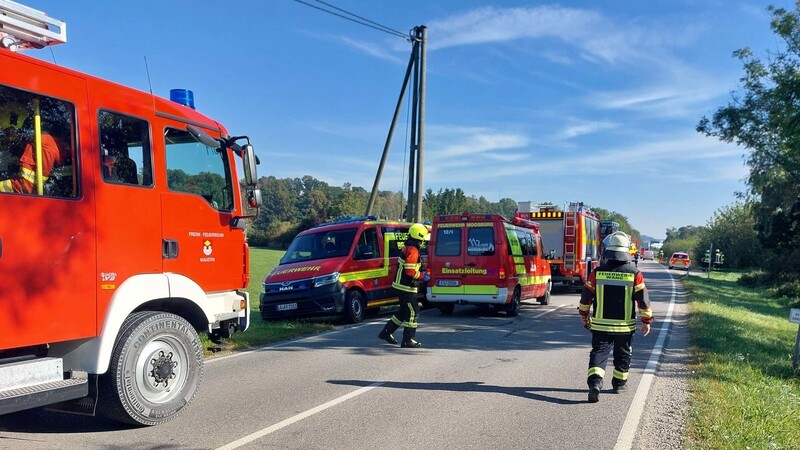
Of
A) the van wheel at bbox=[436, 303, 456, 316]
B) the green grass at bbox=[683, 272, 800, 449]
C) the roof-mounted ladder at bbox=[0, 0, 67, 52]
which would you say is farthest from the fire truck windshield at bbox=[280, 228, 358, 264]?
the roof-mounted ladder at bbox=[0, 0, 67, 52]

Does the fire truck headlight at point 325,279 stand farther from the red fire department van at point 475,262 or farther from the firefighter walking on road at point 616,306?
the firefighter walking on road at point 616,306

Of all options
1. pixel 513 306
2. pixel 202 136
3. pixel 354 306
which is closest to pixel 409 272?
pixel 354 306

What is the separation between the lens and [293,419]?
18.5 ft

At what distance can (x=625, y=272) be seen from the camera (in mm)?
6504

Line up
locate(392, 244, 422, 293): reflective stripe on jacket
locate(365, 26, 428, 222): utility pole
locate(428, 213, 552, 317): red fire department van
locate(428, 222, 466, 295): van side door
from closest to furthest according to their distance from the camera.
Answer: locate(392, 244, 422, 293): reflective stripe on jacket → locate(428, 213, 552, 317): red fire department van → locate(428, 222, 466, 295): van side door → locate(365, 26, 428, 222): utility pole

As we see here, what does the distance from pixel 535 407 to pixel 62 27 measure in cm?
581

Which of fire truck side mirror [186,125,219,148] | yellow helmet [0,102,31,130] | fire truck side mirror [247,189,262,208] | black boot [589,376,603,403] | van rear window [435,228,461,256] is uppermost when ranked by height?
fire truck side mirror [186,125,219,148]

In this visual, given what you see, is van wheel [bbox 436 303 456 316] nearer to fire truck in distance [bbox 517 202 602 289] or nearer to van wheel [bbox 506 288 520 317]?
van wheel [bbox 506 288 520 317]

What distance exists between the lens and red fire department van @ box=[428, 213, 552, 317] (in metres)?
13.4

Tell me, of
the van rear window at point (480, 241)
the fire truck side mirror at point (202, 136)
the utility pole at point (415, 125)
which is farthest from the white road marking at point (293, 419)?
the utility pole at point (415, 125)

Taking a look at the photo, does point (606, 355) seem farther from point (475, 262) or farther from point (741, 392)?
point (475, 262)

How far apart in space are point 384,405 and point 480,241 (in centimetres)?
784

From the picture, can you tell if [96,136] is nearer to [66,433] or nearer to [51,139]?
[51,139]

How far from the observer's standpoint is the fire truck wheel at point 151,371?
5117 mm
